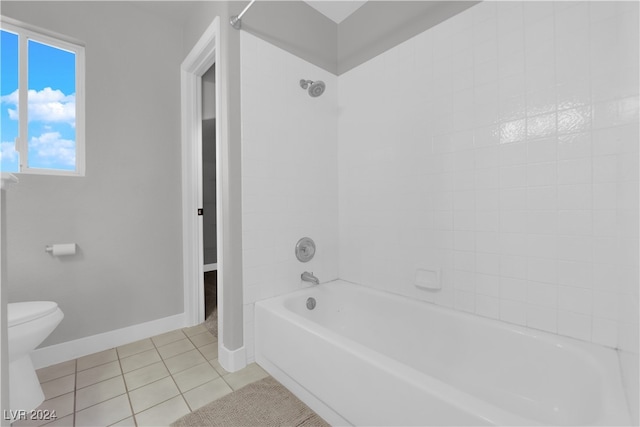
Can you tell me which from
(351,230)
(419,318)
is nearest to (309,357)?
(419,318)

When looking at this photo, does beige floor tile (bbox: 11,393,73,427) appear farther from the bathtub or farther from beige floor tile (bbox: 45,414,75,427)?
the bathtub

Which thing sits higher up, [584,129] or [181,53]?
[181,53]

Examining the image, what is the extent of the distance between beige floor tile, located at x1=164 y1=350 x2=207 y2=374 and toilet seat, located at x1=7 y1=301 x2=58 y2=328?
70cm

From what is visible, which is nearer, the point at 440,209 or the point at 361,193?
the point at 440,209

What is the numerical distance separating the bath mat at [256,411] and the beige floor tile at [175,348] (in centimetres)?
66

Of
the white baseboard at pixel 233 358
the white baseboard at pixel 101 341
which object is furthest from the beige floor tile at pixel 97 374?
the white baseboard at pixel 233 358

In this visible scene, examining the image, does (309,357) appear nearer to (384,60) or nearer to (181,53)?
(384,60)

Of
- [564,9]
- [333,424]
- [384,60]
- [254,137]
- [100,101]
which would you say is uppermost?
[384,60]

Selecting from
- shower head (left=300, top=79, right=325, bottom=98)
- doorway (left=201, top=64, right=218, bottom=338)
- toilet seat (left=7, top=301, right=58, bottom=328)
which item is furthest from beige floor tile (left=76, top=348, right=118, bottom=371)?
shower head (left=300, top=79, right=325, bottom=98)

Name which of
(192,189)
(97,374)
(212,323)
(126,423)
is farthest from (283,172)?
(97,374)

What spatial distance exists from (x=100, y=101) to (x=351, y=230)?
2020 mm

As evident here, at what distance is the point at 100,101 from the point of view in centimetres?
186

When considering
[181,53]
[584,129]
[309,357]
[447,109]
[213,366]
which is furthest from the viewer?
[181,53]

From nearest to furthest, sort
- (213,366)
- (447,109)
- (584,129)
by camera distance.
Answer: (584,129), (447,109), (213,366)
